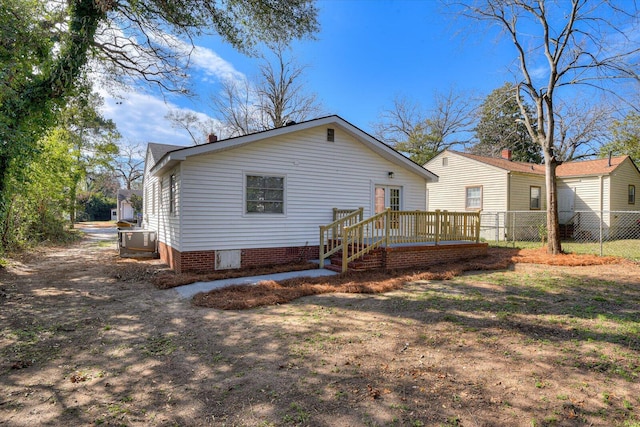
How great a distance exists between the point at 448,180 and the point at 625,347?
55.1 feet

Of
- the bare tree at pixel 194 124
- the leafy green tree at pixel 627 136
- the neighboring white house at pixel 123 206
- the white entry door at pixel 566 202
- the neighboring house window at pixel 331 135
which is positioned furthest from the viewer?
the neighboring white house at pixel 123 206

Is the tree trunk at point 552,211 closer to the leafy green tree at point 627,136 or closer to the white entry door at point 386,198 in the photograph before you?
the white entry door at point 386,198

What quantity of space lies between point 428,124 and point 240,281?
27.5m

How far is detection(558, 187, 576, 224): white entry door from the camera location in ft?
59.2

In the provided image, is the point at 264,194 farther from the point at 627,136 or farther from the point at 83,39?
the point at 627,136

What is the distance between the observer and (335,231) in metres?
9.86

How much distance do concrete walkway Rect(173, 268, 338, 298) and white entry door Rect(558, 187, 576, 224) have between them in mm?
16442

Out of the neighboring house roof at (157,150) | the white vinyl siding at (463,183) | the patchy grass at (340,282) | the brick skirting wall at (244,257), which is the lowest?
the patchy grass at (340,282)

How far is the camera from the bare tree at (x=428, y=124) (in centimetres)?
3002

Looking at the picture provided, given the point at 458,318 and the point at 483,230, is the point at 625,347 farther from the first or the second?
the point at 483,230

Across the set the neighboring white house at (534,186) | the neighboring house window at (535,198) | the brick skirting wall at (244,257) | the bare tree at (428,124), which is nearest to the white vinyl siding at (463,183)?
the neighboring white house at (534,186)

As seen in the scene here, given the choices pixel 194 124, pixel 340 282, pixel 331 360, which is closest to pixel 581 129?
pixel 340 282

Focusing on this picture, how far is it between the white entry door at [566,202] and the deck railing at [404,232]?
1094 centimetres

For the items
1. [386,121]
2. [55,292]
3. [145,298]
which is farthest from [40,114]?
[386,121]
